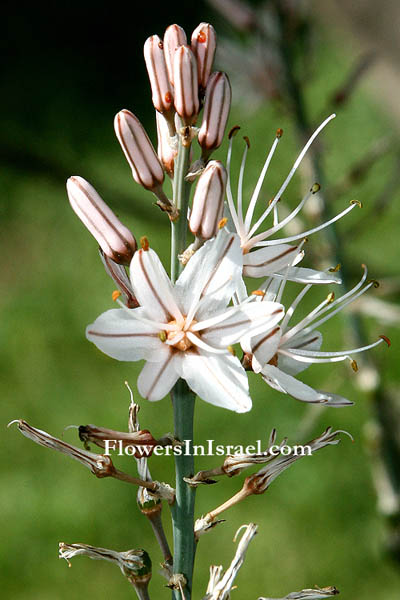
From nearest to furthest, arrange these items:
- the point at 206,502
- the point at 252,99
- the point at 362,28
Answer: the point at 252,99
the point at 206,502
the point at 362,28

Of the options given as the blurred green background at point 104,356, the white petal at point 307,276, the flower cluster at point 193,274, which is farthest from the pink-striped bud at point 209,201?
the blurred green background at point 104,356

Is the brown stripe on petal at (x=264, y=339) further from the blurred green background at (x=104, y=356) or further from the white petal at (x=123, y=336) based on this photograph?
the blurred green background at (x=104, y=356)

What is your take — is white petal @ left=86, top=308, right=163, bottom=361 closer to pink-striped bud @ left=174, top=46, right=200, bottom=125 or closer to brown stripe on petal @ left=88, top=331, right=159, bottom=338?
brown stripe on petal @ left=88, top=331, right=159, bottom=338

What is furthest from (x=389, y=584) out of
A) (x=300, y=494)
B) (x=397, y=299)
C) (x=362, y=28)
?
(x=362, y=28)

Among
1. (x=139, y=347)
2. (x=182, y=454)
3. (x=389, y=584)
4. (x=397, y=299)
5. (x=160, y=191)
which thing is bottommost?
(x=389, y=584)

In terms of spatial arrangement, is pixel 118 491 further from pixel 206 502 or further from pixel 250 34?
pixel 250 34

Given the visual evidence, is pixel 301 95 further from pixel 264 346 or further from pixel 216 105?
pixel 264 346
